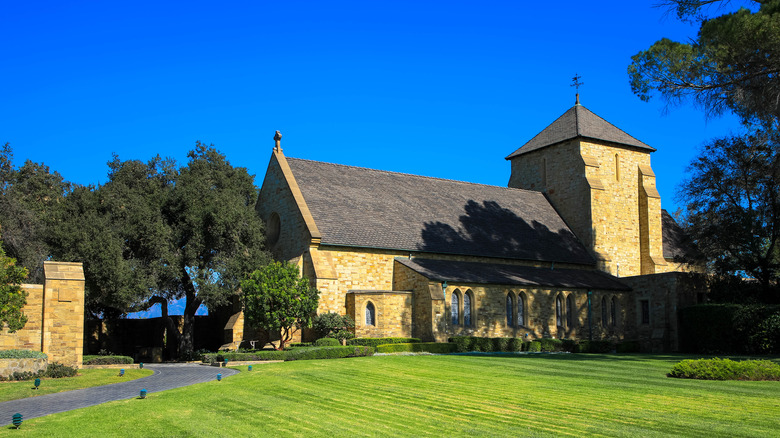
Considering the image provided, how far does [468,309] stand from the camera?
118 feet

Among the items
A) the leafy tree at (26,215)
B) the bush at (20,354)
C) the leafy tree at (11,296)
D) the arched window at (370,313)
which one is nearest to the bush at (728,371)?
the arched window at (370,313)

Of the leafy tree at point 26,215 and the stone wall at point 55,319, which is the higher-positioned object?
the leafy tree at point 26,215

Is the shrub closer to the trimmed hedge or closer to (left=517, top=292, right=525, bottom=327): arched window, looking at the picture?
the trimmed hedge

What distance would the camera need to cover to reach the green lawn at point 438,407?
1173cm

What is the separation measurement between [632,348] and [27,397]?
3099 centimetres

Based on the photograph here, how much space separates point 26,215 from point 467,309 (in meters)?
26.8

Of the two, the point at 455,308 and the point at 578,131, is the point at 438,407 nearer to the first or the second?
the point at 455,308

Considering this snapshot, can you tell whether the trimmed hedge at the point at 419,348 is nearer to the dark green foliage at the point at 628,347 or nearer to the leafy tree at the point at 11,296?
the dark green foliage at the point at 628,347

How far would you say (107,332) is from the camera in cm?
3788

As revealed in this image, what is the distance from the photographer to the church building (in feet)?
115

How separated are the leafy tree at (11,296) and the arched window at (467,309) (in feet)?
68.4

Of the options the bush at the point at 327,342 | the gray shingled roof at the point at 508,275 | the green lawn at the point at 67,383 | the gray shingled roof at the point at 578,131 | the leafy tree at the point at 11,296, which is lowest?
the green lawn at the point at 67,383

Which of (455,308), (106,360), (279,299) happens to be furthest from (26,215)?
(455,308)

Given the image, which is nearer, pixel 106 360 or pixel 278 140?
pixel 106 360
